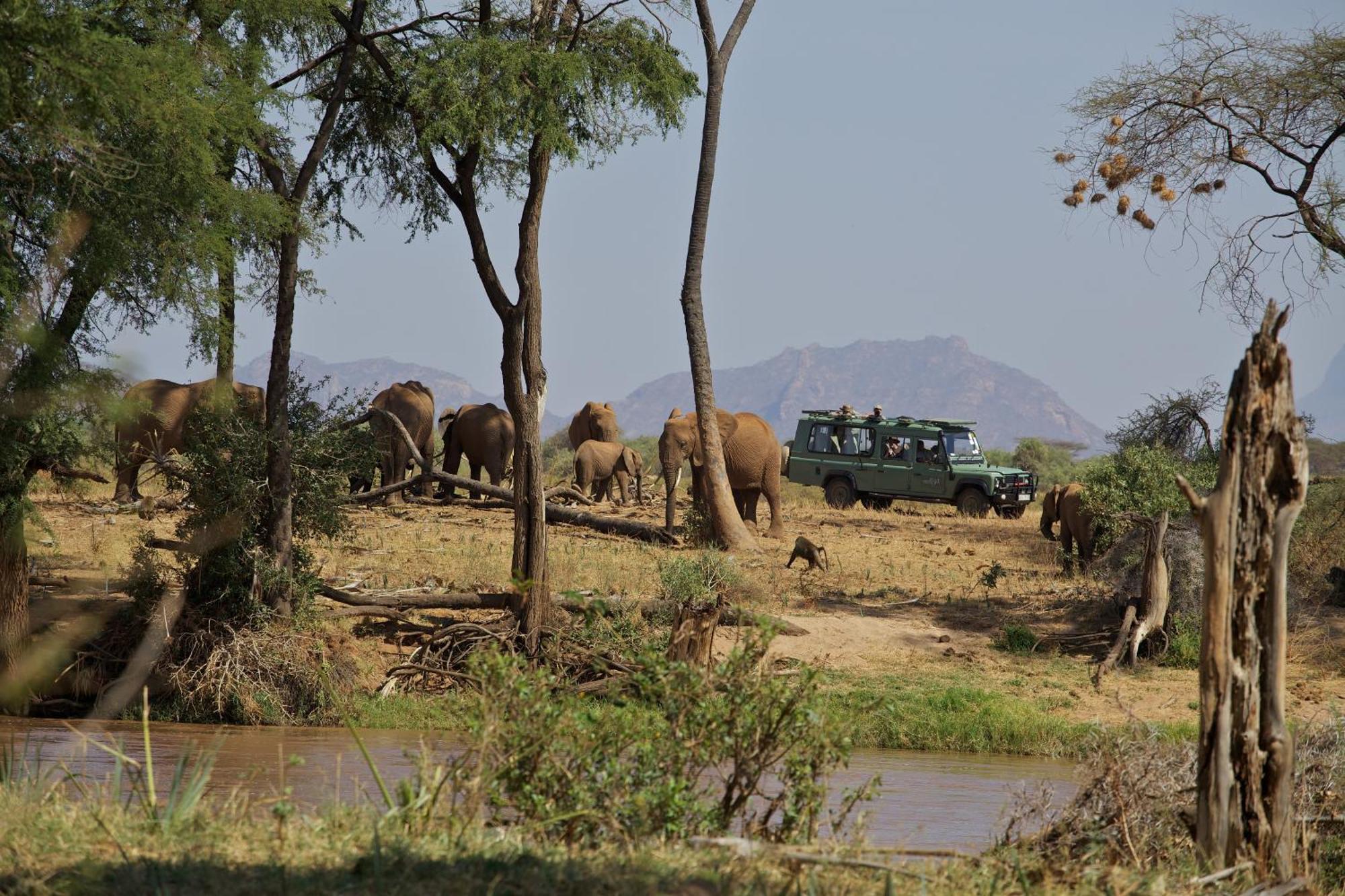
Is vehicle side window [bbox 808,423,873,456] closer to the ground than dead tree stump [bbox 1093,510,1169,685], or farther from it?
farther from it

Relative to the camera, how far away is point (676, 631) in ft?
39.8

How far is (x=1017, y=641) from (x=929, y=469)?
1489cm

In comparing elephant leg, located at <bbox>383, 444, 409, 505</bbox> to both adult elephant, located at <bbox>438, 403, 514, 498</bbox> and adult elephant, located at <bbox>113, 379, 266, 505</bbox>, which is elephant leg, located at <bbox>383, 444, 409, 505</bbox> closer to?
adult elephant, located at <bbox>438, 403, 514, 498</bbox>

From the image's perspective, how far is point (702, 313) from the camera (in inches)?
893

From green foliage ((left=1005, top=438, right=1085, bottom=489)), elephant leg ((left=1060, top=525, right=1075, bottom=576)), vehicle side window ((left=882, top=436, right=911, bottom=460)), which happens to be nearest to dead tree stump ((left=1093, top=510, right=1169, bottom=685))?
elephant leg ((left=1060, top=525, right=1075, bottom=576))

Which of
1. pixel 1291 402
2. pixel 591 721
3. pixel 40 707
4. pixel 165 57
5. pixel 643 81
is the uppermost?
pixel 643 81

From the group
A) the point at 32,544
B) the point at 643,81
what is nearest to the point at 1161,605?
the point at 643,81

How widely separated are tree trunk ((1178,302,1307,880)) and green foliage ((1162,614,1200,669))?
8557 millimetres

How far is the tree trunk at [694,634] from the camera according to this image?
11547mm

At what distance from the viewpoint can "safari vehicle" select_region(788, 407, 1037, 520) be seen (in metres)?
30.7

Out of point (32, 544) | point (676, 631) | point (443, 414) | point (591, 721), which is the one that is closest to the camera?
point (591, 721)

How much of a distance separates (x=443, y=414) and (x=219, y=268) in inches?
606

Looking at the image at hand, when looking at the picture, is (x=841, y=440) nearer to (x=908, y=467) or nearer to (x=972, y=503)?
(x=908, y=467)

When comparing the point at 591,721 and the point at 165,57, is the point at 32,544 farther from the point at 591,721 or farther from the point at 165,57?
the point at 591,721
